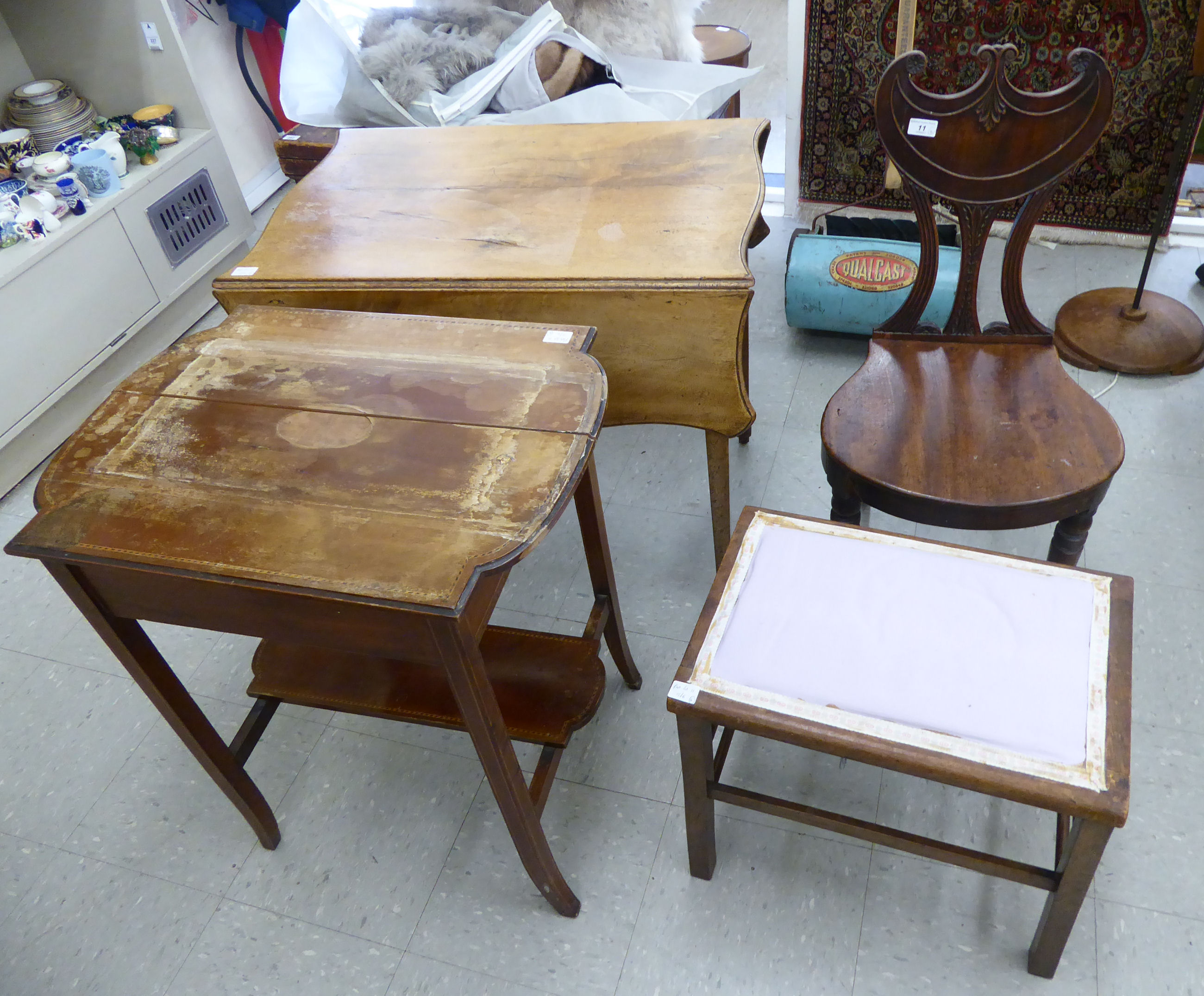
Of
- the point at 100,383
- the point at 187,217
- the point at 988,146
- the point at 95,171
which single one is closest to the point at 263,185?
the point at 187,217

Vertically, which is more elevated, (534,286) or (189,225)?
(534,286)

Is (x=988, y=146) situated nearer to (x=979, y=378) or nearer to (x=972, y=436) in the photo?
(x=979, y=378)

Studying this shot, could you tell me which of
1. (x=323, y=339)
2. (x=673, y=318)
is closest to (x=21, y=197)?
(x=323, y=339)

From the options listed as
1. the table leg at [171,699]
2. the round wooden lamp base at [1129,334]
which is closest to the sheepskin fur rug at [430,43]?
the table leg at [171,699]

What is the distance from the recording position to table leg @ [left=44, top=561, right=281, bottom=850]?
120 cm

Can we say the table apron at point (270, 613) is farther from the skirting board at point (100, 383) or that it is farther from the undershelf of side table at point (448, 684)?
the skirting board at point (100, 383)

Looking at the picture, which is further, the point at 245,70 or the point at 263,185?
the point at 263,185

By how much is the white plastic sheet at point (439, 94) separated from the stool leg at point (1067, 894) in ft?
6.47

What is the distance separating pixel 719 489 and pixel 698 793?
2.19ft

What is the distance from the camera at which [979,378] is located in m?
1.68

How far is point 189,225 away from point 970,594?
2.74 meters

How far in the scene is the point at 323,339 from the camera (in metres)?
1.45

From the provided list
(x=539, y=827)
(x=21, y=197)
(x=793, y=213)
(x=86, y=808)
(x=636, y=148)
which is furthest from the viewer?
(x=793, y=213)

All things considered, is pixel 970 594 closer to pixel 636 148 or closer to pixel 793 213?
pixel 636 148
